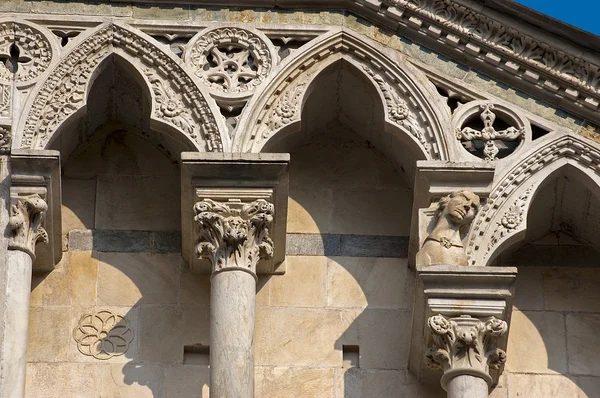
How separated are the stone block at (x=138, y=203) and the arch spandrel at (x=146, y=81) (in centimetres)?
71

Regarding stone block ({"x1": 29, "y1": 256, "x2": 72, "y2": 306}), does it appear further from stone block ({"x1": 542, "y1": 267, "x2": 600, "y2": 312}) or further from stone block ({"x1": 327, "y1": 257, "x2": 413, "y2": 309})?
stone block ({"x1": 542, "y1": 267, "x2": 600, "y2": 312})

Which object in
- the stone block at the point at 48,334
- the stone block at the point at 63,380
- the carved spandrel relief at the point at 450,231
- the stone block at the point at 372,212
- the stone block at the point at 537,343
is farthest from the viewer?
the stone block at the point at 372,212

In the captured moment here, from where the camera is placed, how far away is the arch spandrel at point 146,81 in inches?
535

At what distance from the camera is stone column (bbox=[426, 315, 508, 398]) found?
13.0 m

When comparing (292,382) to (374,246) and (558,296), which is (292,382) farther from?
(558,296)

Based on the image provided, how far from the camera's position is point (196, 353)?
13.7m

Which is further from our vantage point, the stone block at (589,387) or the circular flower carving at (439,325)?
the stone block at (589,387)

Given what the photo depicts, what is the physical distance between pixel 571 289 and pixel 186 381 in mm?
2628

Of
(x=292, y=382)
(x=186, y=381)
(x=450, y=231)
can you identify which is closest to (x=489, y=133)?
(x=450, y=231)

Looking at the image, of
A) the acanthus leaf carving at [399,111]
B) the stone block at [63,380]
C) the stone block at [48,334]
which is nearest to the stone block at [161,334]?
the stone block at [63,380]

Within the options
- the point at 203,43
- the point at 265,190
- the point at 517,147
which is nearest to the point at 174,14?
the point at 203,43

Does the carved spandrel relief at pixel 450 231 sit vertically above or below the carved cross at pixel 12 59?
below

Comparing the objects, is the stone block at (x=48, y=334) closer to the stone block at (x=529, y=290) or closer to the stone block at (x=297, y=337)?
the stone block at (x=297, y=337)

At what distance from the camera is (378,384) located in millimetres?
13594
